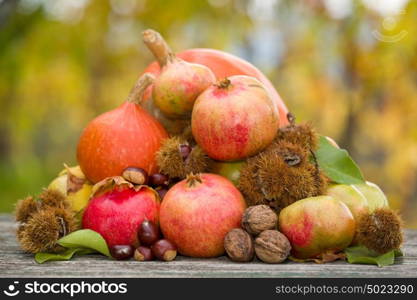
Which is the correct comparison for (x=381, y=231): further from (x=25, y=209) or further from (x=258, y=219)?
(x=25, y=209)

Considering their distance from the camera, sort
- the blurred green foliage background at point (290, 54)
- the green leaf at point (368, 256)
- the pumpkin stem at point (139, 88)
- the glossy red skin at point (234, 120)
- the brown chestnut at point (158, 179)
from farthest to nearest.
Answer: the blurred green foliage background at point (290, 54)
the pumpkin stem at point (139, 88)
the brown chestnut at point (158, 179)
the glossy red skin at point (234, 120)
the green leaf at point (368, 256)

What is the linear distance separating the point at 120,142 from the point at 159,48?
0.94 ft

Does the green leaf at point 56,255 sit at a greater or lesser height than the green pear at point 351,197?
lesser

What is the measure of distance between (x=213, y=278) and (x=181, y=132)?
595 millimetres

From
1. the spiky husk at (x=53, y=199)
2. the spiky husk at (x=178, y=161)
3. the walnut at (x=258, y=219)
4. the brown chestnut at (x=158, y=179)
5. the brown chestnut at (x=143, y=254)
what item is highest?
the spiky husk at (x=178, y=161)

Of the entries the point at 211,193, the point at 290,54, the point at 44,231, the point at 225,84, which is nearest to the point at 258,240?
the point at 211,193

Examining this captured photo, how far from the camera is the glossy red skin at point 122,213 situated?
1.36m

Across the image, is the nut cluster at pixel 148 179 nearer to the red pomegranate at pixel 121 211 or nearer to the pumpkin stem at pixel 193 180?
the red pomegranate at pixel 121 211

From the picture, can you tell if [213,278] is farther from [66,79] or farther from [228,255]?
[66,79]

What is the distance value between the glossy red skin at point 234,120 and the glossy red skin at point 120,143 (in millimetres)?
179

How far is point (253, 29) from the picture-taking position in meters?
5.16

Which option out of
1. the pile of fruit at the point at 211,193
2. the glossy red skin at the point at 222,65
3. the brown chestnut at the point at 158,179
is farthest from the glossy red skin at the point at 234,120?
the glossy red skin at the point at 222,65

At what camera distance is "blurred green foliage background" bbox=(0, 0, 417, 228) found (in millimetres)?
4374

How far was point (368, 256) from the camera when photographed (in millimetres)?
1281
